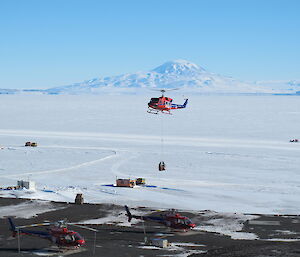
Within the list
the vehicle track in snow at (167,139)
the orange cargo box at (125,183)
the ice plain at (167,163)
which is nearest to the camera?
the ice plain at (167,163)

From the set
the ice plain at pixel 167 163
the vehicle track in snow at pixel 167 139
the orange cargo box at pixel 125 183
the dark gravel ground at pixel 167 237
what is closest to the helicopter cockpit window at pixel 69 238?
the dark gravel ground at pixel 167 237

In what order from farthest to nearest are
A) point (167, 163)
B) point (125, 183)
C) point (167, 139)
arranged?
point (167, 139) < point (167, 163) < point (125, 183)

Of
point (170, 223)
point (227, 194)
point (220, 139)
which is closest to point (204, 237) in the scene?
point (170, 223)

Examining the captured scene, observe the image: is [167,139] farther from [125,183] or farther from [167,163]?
[125,183]

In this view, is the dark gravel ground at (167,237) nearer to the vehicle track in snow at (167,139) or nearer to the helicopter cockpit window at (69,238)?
the helicopter cockpit window at (69,238)

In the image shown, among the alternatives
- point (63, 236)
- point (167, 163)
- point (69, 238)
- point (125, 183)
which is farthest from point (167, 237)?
point (167, 163)

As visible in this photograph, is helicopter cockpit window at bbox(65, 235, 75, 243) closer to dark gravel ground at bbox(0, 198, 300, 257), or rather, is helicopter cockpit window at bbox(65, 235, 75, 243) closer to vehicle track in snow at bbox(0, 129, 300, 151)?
dark gravel ground at bbox(0, 198, 300, 257)

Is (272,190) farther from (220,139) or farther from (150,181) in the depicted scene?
Result: (220,139)

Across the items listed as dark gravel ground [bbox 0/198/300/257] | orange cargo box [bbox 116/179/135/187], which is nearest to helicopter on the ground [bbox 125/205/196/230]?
dark gravel ground [bbox 0/198/300/257]
